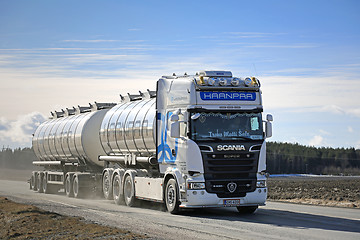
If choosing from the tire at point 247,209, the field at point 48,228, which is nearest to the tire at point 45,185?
the field at point 48,228

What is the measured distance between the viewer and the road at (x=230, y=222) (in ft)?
45.9

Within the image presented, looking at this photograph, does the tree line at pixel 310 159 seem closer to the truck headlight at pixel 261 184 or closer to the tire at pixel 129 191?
the tire at pixel 129 191

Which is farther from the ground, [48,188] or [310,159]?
[310,159]

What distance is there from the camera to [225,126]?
59.8 feet

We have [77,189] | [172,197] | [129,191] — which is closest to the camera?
[172,197]

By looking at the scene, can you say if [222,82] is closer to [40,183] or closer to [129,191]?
[129,191]

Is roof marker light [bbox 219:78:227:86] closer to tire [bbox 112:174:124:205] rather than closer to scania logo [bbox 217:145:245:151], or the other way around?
scania logo [bbox 217:145:245:151]

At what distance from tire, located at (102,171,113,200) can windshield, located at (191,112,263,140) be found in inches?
315

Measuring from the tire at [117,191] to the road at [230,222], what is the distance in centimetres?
117

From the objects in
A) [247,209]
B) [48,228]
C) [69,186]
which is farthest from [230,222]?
[69,186]

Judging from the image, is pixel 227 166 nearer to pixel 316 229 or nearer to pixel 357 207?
pixel 316 229

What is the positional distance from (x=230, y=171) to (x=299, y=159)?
116820 mm

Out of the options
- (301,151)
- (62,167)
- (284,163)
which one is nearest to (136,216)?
(62,167)

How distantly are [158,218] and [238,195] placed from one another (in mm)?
2581
